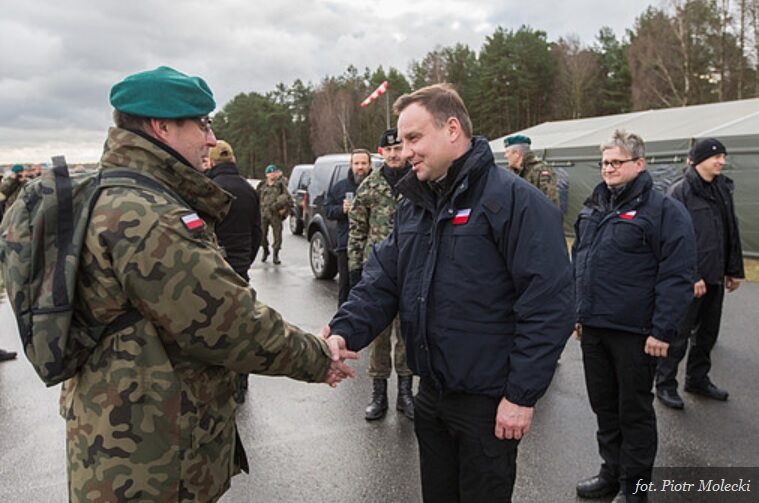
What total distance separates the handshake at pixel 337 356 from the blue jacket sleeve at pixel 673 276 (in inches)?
70.1

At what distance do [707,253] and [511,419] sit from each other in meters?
3.63

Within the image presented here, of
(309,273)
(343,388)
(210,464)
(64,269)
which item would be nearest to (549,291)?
(210,464)

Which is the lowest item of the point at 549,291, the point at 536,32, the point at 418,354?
the point at 418,354

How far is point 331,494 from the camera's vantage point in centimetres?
336

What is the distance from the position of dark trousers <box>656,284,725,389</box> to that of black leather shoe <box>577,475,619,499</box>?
1659 millimetres

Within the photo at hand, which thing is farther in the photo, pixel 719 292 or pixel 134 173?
pixel 719 292

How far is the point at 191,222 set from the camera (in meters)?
1.66

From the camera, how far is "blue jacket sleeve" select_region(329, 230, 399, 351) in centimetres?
241

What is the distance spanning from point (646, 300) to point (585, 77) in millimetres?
45421

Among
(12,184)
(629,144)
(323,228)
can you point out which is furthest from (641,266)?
(12,184)

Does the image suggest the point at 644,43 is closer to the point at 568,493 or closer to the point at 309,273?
the point at 309,273

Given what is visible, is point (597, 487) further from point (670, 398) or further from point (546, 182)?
point (546, 182)

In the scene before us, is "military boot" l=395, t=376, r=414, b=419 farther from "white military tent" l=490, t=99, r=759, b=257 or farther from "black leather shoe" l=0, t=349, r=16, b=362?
"white military tent" l=490, t=99, r=759, b=257

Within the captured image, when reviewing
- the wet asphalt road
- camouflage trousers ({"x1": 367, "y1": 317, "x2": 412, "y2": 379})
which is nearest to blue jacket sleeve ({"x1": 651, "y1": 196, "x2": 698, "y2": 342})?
the wet asphalt road
